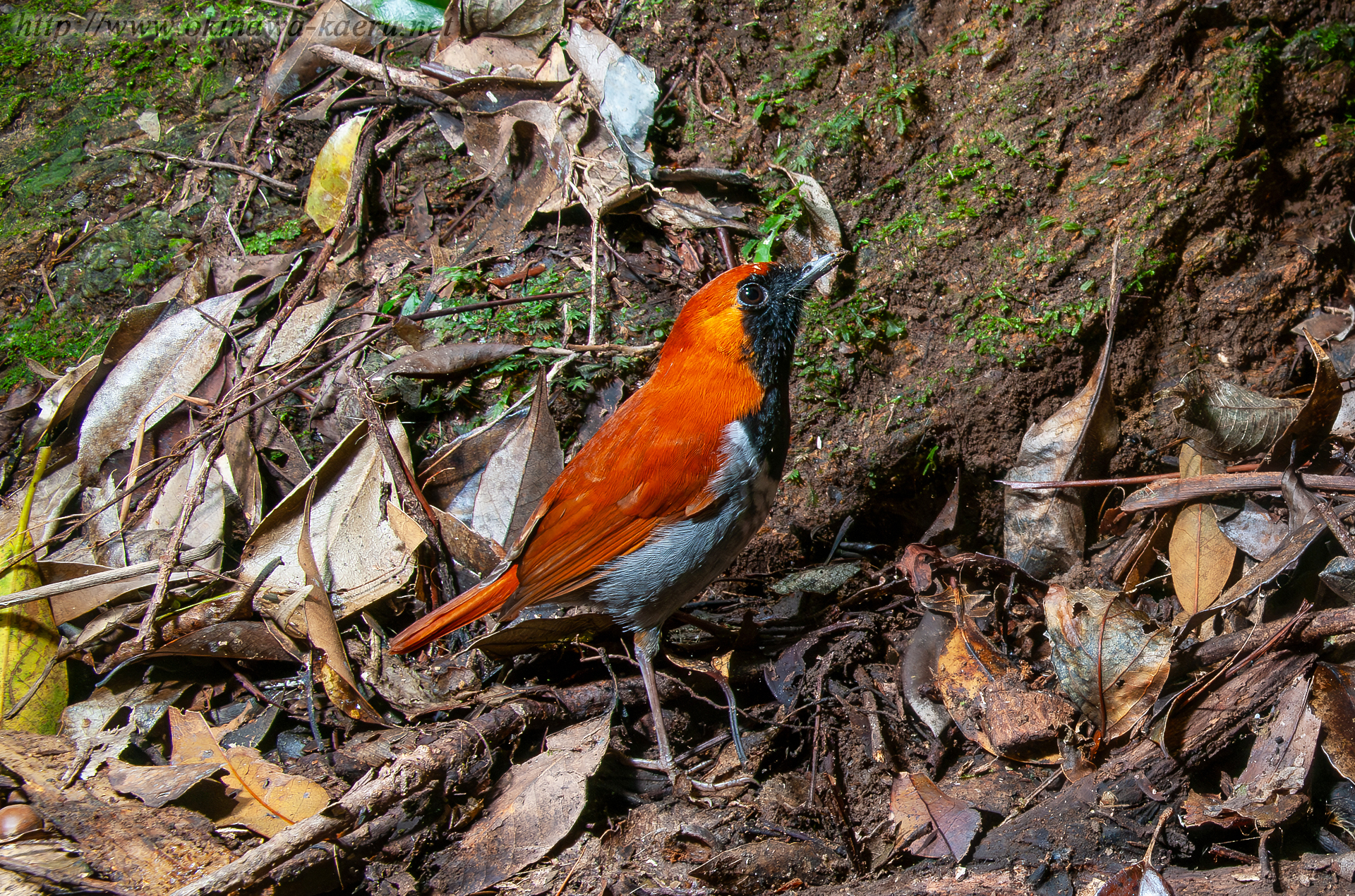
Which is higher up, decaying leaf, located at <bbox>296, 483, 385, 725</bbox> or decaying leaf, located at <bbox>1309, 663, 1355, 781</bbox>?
decaying leaf, located at <bbox>296, 483, 385, 725</bbox>

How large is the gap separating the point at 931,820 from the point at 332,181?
3.99 meters

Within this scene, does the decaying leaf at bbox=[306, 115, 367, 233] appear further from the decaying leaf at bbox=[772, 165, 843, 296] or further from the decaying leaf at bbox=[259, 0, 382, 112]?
the decaying leaf at bbox=[772, 165, 843, 296]

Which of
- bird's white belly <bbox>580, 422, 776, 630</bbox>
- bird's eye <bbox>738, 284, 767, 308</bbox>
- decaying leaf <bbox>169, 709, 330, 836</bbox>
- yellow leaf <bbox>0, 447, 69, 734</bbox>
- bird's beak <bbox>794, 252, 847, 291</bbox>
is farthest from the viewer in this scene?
bird's beak <bbox>794, 252, 847, 291</bbox>

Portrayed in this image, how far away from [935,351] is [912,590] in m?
1.05

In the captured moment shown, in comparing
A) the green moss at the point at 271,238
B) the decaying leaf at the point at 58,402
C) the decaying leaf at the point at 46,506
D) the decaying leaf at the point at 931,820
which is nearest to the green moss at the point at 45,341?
the decaying leaf at the point at 58,402

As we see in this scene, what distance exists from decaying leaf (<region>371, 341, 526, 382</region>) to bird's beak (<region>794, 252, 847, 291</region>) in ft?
4.23

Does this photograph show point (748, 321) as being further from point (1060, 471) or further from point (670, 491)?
point (1060, 471)

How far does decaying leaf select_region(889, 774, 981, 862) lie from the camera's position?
2402 mm

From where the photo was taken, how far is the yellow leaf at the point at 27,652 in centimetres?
304

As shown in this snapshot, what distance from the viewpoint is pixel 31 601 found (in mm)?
3207

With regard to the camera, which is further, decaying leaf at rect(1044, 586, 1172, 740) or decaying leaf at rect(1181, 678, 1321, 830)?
decaying leaf at rect(1044, 586, 1172, 740)

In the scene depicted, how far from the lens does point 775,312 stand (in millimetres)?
3322

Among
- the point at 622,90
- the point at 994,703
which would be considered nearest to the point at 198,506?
the point at 622,90

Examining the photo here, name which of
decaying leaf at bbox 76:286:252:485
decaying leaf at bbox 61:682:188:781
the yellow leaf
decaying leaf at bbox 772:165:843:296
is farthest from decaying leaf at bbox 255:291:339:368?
decaying leaf at bbox 772:165:843:296
